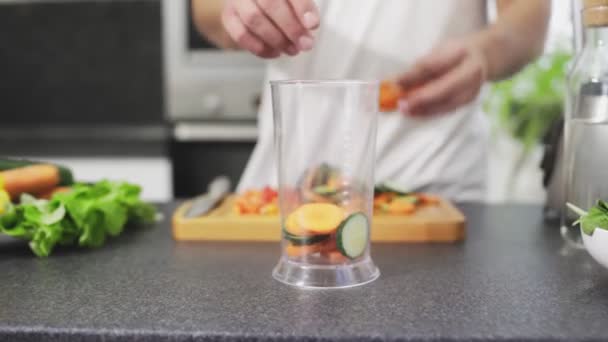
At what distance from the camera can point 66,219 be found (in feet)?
2.63

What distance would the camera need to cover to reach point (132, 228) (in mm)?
973

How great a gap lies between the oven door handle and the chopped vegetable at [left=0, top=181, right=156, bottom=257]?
1.21 metres

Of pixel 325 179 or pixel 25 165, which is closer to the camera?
pixel 325 179

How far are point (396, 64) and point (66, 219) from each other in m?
0.85

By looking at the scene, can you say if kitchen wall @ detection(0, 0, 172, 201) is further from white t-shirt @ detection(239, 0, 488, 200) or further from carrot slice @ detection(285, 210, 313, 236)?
carrot slice @ detection(285, 210, 313, 236)

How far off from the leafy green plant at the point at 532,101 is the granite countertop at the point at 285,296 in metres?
1.30

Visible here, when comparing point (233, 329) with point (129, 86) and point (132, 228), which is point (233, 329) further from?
point (129, 86)

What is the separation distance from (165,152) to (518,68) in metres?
1.18

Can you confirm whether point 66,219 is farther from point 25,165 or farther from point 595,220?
point 595,220

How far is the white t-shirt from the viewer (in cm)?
137

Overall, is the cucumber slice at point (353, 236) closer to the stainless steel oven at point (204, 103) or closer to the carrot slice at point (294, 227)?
the carrot slice at point (294, 227)

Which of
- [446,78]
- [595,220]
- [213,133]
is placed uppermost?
[446,78]

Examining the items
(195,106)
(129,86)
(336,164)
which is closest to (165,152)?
(195,106)

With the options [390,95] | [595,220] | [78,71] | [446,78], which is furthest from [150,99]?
[595,220]
